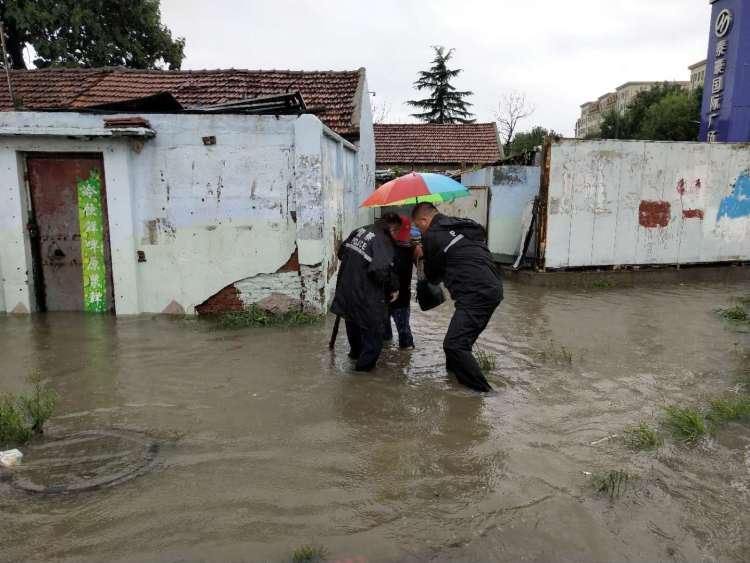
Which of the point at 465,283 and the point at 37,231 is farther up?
the point at 37,231

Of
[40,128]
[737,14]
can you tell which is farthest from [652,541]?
[737,14]

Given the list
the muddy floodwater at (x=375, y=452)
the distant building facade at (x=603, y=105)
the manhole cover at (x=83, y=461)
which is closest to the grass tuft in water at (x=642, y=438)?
the muddy floodwater at (x=375, y=452)

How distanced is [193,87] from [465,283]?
367 inches

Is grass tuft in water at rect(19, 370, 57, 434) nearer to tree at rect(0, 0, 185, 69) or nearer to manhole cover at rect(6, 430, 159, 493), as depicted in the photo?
manhole cover at rect(6, 430, 159, 493)

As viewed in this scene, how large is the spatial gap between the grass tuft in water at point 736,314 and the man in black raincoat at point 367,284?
5.07 metres

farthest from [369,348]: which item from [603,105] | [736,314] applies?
[603,105]

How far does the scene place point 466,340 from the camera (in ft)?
15.1

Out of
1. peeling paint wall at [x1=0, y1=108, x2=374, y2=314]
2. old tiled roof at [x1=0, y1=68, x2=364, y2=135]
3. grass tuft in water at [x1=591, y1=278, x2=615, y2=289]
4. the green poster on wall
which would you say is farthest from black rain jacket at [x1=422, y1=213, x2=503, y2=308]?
old tiled roof at [x1=0, y1=68, x2=364, y2=135]

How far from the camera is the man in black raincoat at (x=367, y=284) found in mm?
5000

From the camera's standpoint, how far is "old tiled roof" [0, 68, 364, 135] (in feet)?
35.9

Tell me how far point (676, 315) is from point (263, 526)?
22.3 feet

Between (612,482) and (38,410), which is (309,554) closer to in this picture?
(612,482)

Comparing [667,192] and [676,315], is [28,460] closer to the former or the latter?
[676,315]

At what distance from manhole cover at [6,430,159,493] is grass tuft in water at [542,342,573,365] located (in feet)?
12.9
